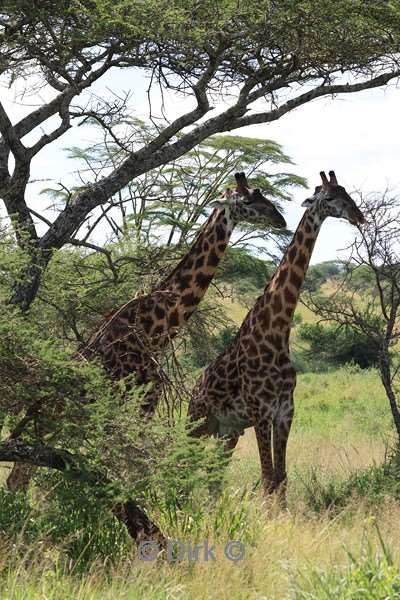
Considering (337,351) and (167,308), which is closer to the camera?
(167,308)

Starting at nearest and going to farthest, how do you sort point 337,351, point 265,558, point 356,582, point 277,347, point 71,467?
point 356,582, point 71,467, point 265,558, point 277,347, point 337,351

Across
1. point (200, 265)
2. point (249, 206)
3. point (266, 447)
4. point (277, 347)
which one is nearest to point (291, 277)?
point (277, 347)

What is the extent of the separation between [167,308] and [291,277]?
144cm

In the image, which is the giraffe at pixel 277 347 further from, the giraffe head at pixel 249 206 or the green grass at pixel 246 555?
the giraffe head at pixel 249 206

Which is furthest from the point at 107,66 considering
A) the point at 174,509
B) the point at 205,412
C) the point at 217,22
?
the point at 174,509

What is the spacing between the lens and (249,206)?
27.7 ft

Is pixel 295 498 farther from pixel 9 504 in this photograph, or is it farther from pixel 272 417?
pixel 9 504

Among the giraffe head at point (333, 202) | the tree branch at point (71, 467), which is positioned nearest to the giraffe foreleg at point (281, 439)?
the giraffe head at point (333, 202)

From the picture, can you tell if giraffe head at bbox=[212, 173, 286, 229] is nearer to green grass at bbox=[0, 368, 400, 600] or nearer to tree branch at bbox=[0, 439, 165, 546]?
green grass at bbox=[0, 368, 400, 600]

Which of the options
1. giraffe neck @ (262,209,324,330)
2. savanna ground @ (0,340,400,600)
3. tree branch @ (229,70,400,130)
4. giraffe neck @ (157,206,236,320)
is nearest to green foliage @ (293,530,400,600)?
savanna ground @ (0,340,400,600)

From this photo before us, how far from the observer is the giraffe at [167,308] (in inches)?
321

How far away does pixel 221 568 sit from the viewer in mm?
6414

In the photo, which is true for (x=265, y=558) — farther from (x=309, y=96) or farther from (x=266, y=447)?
(x=309, y=96)

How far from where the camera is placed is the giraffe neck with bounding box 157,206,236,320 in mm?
8320
